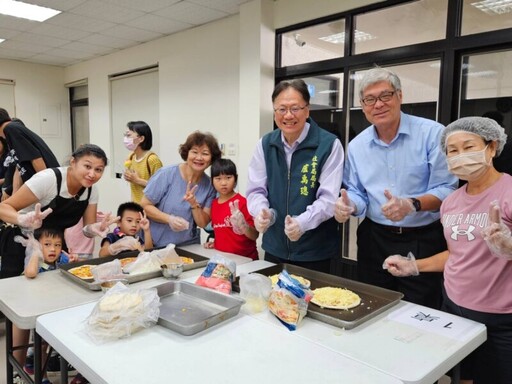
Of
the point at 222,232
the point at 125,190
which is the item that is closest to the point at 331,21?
the point at 222,232

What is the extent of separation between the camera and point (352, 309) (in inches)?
51.8

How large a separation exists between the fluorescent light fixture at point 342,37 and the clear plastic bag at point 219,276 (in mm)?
2746

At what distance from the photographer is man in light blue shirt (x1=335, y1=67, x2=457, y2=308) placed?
163cm

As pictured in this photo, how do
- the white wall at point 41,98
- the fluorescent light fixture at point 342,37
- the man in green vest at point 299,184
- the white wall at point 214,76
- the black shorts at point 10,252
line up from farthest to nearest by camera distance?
the white wall at point 41,98
the white wall at point 214,76
the fluorescent light fixture at point 342,37
the black shorts at point 10,252
the man in green vest at point 299,184

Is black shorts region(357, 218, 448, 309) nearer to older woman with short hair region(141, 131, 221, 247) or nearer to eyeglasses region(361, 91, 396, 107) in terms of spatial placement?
eyeglasses region(361, 91, 396, 107)

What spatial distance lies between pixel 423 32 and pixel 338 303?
262cm

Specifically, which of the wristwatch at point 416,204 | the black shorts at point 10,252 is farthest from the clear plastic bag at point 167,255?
the wristwatch at point 416,204

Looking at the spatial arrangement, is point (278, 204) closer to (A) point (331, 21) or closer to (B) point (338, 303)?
(B) point (338, 303)

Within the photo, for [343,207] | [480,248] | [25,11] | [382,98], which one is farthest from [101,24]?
[480,248]

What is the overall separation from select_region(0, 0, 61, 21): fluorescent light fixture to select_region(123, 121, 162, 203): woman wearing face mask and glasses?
1.98m

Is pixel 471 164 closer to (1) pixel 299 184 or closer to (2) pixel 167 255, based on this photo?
(1) pixel 299 184

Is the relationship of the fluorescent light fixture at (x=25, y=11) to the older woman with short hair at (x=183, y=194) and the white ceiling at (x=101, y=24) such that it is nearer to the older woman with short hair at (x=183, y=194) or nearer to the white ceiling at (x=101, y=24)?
the white ceiling at (x=101, y=24)

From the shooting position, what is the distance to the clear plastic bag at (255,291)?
1.34 m

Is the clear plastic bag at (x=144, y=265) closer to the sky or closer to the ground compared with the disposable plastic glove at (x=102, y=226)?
closer to the ground
